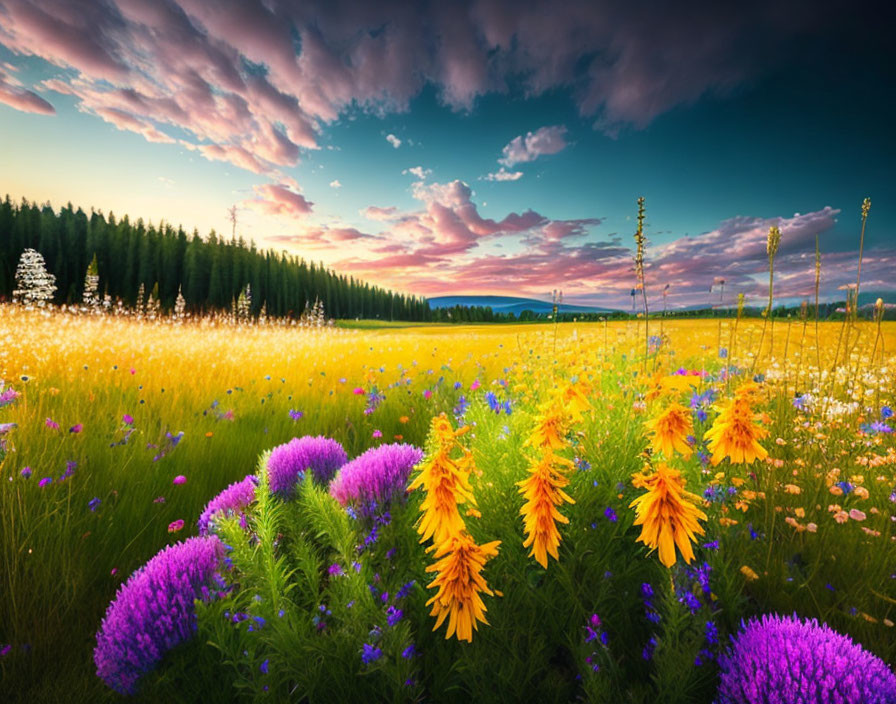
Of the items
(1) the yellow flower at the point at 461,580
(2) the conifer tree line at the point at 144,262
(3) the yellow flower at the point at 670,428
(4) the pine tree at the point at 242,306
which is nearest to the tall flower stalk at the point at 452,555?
(1) the yellow flower at the point at 461,580

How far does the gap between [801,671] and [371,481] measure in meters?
1.88

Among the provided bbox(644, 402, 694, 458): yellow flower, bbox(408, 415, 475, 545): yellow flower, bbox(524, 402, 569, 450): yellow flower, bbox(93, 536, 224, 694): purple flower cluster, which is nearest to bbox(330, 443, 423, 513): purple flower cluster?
bbox(93, 536, 224, 694): purple flower cluster

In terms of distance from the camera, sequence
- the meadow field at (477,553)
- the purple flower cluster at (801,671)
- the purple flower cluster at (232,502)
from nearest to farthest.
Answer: the purple flower cluster at (801,671), the meadow field at (477,553), the purple flower cluster at (232,502)

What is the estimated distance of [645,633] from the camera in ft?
5.31

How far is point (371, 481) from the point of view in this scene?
227cm

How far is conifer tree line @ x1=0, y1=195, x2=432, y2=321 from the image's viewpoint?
5219 centimetres

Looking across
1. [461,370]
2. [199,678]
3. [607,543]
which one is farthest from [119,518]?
[461,370]

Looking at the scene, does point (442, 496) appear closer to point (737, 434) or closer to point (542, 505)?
point (542, 505)

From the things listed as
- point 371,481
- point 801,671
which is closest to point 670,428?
point 801,671

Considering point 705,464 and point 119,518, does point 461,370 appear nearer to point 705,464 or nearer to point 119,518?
point 705,464

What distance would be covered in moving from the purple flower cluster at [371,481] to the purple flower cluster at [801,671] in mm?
1582

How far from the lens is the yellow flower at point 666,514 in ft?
3.70

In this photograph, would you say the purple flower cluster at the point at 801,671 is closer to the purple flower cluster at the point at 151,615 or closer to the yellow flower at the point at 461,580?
the yellow flower at the point at 461,580

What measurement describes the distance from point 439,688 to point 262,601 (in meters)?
0.70
